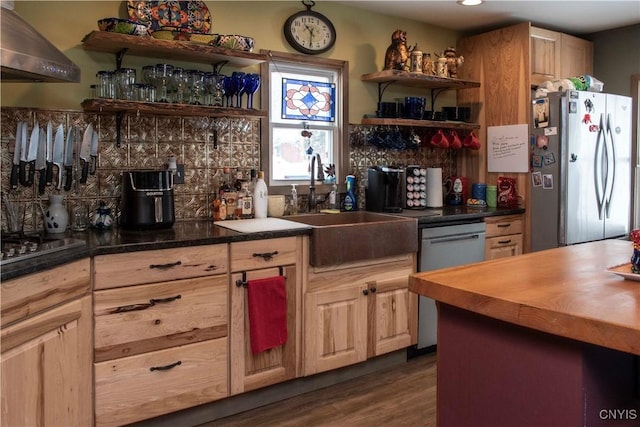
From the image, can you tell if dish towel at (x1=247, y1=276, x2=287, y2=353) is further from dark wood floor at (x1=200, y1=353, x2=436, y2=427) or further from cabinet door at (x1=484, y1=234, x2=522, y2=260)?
cabinet door at (x1=484, y1=234, x2=522, y2=260)

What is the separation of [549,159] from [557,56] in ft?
3.16

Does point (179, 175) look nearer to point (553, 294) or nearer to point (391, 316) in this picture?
point (391, 316)

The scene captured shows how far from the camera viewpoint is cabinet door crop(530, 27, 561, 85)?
13.0 feet

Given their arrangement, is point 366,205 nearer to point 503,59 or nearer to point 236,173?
point 236,173

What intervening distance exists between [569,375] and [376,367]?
6.40 feet

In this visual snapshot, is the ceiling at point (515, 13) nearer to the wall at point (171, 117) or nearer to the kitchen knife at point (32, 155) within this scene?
the wall at point (171, 117)

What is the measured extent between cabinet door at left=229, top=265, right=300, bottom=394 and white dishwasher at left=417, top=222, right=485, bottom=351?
93 cm

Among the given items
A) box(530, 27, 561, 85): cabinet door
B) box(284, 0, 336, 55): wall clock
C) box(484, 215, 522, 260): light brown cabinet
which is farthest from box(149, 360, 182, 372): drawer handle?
box(530, 27, 561, 85): cabinet door

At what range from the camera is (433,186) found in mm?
3959

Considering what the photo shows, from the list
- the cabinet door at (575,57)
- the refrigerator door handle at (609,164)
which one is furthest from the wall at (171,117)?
the refrigerator door handle at (609,164)

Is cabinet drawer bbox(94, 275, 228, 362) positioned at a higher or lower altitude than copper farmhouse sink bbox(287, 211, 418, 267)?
lower

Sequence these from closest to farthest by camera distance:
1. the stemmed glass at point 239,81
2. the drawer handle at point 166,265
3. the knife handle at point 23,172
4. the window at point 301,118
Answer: the drawer handle at point 166,265, the knife handle at point 23,172, the stemmed glass at point 239,81, the window at point 301,118

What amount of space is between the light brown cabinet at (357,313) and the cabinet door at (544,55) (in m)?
1.89

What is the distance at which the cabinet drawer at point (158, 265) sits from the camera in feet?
7.02
